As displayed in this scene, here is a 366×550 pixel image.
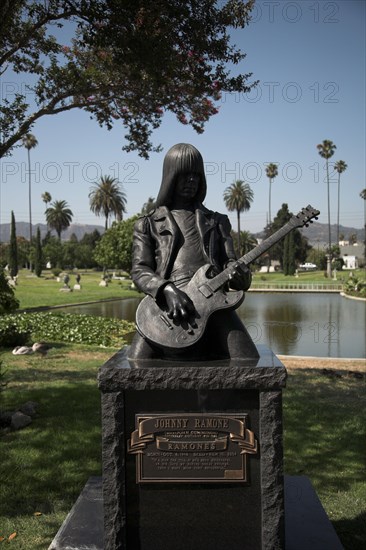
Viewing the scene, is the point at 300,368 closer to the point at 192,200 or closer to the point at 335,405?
the point at 335,405

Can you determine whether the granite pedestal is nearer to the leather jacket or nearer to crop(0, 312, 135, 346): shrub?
the leather jacket

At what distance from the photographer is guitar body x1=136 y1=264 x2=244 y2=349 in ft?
11.9

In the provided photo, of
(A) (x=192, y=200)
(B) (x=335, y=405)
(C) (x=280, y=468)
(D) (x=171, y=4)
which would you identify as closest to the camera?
(C) (x=280, y=468)

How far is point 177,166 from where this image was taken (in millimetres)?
4051

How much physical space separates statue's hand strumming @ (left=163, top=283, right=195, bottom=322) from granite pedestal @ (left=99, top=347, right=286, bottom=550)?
385mm

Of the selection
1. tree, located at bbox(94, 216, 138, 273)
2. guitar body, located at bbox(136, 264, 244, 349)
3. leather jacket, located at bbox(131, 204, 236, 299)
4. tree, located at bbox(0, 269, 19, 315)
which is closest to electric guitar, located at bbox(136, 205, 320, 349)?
guitar body, located at bbox(136, 264, 244, 349)

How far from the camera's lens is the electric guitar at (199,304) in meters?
3.65

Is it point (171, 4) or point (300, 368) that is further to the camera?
point (300, 368)

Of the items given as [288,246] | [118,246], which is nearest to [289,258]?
[288,246]

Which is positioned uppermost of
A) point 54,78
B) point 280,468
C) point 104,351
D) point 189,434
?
point 54,78

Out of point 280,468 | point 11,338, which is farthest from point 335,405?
point 11,338

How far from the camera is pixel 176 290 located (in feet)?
12.1

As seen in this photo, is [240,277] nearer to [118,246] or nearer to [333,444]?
[333,444]

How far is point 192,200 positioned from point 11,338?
10098mm
